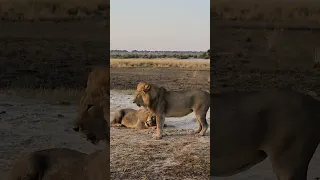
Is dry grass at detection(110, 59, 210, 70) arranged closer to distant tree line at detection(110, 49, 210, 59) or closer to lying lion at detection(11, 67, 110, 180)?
distant tree line at detection(110, 49, 210, 59)

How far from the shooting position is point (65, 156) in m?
1.33

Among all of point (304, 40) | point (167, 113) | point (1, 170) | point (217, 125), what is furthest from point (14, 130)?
point (304, 40)

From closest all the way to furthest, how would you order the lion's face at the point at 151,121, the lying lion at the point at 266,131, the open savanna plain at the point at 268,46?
the lying lion at the point at 266,131 < the lion's face at the point at 151,121 < the open savanna plain at the point at 268,46

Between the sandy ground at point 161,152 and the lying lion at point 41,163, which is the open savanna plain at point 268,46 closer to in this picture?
the sandy ground at point 161,152

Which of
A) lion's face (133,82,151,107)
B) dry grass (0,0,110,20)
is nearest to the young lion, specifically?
lion's face (133,82,151,107)

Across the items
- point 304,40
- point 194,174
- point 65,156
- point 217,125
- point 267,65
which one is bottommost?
point 194,174

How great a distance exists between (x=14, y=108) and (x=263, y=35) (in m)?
1.69

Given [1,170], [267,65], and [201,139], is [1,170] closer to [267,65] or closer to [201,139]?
[201,139]

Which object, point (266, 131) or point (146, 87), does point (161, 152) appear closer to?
point (146, 87)

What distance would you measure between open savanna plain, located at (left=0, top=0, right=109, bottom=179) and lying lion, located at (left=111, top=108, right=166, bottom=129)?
331 millimetres

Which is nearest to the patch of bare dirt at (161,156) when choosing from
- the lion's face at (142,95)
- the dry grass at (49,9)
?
the lion's face at (142,95)

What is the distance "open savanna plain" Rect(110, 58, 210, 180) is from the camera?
2018 millimetres

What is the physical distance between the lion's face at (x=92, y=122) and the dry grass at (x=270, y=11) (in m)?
1.12

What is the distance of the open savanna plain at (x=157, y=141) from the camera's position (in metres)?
2.02
